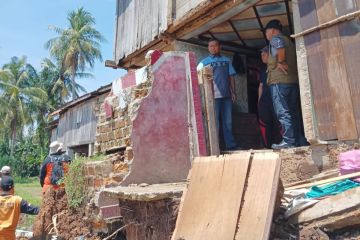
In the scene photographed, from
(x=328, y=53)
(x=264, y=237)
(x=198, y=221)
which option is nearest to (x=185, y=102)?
(x=328, y=53)

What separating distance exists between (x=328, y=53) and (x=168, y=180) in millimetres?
2591

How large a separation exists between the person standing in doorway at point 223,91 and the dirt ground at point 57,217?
2707 millimetres

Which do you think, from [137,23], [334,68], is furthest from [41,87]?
[334,68]

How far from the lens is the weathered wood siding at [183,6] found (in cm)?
637

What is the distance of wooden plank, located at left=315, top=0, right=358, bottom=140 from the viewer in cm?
402

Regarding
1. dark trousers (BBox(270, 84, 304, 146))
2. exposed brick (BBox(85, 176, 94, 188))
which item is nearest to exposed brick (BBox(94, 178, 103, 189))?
exposed brick (BBox(85, 176, 94, 188))

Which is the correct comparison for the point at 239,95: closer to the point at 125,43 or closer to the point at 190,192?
the point at 125,43

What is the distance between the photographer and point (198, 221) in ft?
10.2

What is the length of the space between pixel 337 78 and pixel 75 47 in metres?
32.3

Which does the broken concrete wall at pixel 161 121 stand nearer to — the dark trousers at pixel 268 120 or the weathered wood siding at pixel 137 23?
the dark trousers at pixel 268 120

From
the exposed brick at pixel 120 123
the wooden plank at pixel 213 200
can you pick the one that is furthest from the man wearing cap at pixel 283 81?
the exposed brick at pixel 120 123

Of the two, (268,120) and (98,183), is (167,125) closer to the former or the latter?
(98,183)

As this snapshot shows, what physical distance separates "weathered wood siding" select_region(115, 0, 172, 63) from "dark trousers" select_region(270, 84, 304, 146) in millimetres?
2856

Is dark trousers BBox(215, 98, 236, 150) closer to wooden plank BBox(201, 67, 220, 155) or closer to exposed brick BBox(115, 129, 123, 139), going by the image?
wooden plank BBox(201, 67, 220, 155)
